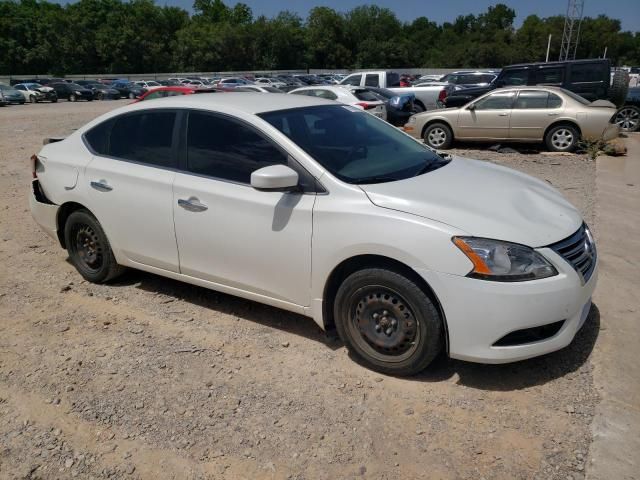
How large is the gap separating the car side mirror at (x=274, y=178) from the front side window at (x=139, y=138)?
104 centimetres

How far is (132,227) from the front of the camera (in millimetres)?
4336

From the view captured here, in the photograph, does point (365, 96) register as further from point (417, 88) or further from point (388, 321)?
point (388, 321)

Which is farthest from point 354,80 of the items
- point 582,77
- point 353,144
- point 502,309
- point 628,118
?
point 502,309

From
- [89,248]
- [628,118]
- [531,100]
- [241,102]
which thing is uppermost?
[241,102]

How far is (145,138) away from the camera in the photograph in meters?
4.34

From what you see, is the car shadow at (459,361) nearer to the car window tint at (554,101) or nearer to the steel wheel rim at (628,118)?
the car window tint at (554,101)

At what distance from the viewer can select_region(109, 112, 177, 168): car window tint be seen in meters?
4.19

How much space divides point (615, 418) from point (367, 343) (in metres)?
1.42

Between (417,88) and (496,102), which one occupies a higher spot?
(496,102)

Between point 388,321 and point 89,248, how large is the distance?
2.91m

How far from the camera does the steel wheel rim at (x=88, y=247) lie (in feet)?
15.6

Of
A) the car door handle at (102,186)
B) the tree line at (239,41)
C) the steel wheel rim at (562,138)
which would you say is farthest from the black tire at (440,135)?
the tree line at (239,41)

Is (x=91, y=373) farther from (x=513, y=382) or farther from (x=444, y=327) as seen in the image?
(x=513, y=382)

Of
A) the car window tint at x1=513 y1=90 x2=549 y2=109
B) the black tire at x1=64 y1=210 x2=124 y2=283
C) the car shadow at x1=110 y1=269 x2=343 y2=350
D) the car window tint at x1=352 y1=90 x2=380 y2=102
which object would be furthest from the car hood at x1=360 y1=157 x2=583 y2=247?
the car window tint at x1=352 y1=90 x2=380 y2=102
